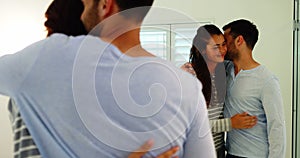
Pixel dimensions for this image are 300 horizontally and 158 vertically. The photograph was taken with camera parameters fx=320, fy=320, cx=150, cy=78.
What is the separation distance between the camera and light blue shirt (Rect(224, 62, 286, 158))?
4.61 feet

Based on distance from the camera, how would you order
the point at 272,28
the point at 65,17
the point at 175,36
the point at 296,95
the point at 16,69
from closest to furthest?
the point at 16,69 < the point at 65,17 < the point at 296,95 < the point at 272,28 < the point at 175,36

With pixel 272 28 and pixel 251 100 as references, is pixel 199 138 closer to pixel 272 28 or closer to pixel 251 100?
pixel 251 100

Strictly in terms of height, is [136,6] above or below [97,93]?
above

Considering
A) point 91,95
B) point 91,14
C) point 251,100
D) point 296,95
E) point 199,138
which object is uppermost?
point 91,14

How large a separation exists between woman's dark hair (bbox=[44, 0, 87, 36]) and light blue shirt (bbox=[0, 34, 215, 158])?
19 cm

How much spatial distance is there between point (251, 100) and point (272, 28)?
1.24 metres

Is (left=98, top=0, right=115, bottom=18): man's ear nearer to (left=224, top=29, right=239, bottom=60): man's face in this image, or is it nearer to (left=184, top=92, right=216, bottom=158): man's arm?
(left=184, top=92, right=216, bottom=158): man's arm

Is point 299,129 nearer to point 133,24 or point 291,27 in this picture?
point 291,27

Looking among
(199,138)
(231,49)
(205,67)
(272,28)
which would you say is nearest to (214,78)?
(205,67)

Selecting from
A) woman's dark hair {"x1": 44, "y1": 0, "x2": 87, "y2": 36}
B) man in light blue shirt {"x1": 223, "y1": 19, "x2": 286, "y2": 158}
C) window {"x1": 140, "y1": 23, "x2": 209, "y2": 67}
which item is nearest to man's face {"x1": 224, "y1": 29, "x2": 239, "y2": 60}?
man in light blue shirt {"x1": 223, "y1": 19, "x2": 286, "y2": 158}

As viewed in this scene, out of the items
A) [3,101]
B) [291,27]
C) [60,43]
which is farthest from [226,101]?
[3,101]

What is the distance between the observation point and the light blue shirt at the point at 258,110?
1406 millimetres

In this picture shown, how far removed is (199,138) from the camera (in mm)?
631

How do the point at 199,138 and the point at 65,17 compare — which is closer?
the point at 199,138
